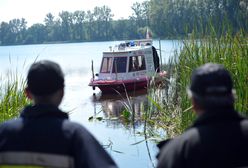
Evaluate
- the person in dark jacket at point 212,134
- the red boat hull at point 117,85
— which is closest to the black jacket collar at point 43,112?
the person in dark jacket at point 212,134

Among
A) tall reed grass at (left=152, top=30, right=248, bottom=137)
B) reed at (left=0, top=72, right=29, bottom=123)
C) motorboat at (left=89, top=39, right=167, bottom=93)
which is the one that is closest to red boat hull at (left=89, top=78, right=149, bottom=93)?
motorboat at (left=89, top=39, right=167, bottom=93)

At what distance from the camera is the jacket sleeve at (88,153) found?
2383 millimetres

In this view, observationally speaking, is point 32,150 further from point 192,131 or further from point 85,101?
point 85,101

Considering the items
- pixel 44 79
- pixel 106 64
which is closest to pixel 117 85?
pixel 106 64

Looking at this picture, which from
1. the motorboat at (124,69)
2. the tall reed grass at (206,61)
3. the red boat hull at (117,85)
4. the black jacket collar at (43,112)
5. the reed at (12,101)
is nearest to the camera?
the black jacket collar at (43,112)

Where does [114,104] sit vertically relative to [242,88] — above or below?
below

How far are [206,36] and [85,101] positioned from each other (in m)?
12.1

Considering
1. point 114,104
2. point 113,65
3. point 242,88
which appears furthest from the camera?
point 113,65

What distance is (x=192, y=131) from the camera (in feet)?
7.20

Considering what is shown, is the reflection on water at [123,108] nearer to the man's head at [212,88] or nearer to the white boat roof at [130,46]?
the white boat roof at [130,46]

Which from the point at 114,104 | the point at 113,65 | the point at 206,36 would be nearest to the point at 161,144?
the point at 206,36

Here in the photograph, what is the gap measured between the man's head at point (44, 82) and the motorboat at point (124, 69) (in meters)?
17.1

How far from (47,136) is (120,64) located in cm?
1851

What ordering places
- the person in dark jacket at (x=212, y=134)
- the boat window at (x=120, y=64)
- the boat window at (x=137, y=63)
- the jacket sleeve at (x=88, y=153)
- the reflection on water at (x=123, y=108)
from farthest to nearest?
the boat window at (x=137, y=63) < the boat window at (x=120, y=64) < the reflection on water at (x=123, y=108) < the jacket sleeve at (x=88, y=153) < the person in dark jacket at (x=212, y=134)
